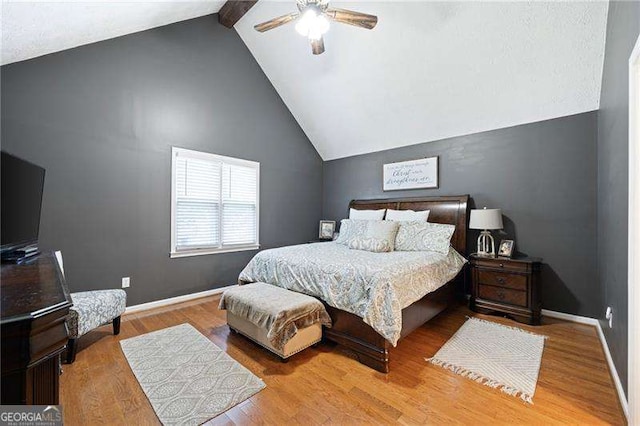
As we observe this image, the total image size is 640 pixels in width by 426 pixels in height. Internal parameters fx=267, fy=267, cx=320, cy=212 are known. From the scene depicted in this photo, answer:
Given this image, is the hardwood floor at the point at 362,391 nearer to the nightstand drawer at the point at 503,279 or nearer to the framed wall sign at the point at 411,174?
the nightstand drawer at the point at 503,279

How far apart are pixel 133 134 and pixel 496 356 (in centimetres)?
446

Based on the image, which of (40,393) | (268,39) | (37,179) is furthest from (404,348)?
(268,39)

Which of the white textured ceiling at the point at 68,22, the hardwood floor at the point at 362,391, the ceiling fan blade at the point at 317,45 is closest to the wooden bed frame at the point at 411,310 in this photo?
the hardwood floor at the point at 362,391

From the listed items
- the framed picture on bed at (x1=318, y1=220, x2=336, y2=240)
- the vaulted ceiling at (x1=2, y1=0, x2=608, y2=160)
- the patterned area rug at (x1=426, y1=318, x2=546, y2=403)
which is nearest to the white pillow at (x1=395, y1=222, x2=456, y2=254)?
the patterned area rug at (x1=426, y1=318, x2=546, y2=403)

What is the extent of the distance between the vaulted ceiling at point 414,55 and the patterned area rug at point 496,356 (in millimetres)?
2600

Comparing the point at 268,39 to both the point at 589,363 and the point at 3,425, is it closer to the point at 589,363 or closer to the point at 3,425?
the point at 3,425

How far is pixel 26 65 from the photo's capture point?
8.41 ft

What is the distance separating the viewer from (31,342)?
0.73m

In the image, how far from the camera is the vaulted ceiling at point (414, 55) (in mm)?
2455

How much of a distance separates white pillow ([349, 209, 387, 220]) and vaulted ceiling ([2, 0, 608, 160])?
48.9 inches

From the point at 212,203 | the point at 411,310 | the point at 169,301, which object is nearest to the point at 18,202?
the point at 169,301

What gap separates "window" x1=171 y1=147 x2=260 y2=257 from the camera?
3.64m

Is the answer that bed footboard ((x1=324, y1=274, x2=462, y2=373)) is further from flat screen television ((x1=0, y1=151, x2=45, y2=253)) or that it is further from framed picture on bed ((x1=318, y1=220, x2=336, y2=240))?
framed picture on bed ((x1=318, y1=220, x2=336, y2=240))

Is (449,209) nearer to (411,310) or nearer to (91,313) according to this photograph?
(411,310)
